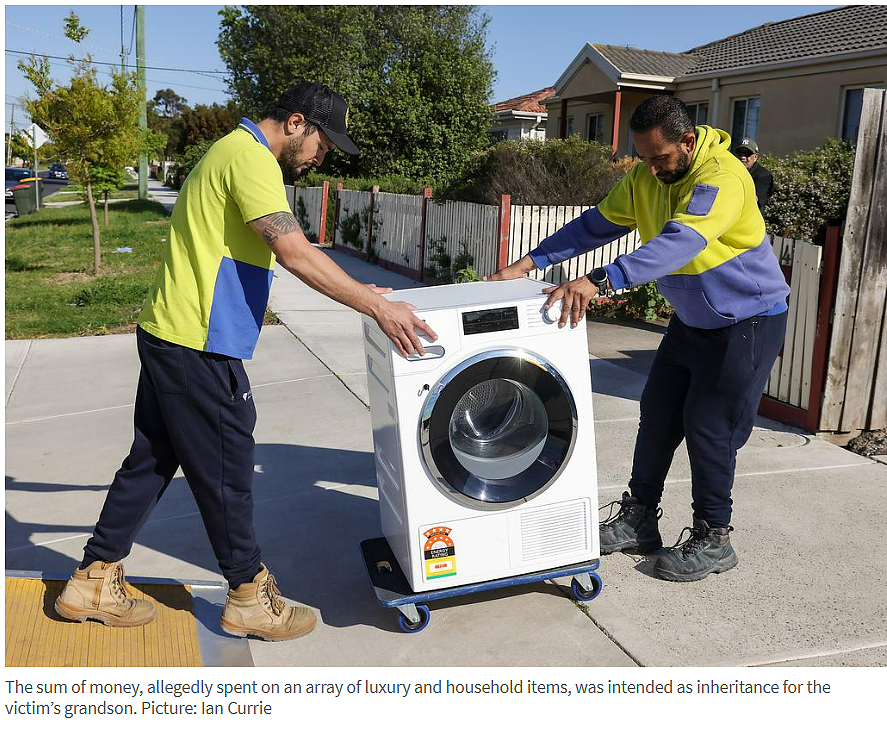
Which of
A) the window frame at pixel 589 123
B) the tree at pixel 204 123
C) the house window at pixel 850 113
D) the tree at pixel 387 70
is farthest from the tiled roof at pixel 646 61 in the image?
the tree at pixel 204 123

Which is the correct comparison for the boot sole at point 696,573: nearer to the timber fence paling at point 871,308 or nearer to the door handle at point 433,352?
the door handle at point 433,352

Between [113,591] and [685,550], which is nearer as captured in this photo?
[113,591]

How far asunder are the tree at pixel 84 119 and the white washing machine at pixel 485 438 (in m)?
12.3

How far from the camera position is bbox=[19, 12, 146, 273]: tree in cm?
1471

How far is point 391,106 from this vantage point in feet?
93.1

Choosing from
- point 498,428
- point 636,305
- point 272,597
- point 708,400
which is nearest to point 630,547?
point 708,400

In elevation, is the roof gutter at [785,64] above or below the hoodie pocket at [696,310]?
above

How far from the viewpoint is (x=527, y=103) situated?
119ft

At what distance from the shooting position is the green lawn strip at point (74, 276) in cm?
975

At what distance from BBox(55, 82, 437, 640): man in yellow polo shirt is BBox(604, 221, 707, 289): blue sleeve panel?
78 centimetres

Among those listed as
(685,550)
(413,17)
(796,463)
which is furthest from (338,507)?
(413,17)
